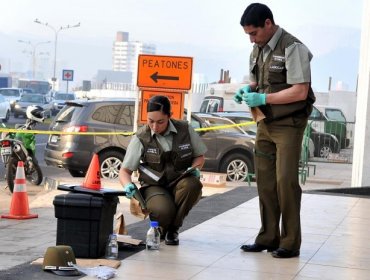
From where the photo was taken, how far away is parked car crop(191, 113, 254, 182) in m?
18.6

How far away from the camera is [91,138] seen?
1775 centimetres

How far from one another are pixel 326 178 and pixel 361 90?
286 inches

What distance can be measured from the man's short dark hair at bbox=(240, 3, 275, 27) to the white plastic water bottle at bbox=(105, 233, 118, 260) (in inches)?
78.8

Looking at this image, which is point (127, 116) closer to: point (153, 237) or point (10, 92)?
point (153, 237)

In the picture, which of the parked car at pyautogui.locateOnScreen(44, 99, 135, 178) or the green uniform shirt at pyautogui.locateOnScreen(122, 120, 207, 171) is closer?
the green uniform shirt at pyautogui.locateOnScreen(122, 120, 207, 171)

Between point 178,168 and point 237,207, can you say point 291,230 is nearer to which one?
point 178,168

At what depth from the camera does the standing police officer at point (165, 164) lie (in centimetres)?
823

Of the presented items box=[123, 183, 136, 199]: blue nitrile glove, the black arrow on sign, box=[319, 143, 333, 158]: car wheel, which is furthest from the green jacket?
box=[319, 143, 333, 158]: car wheel

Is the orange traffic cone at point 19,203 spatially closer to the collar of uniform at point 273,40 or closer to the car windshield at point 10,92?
the collar of uniform at point 273,40

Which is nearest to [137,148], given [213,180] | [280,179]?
[280,179]

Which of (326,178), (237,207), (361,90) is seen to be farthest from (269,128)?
(326,178)

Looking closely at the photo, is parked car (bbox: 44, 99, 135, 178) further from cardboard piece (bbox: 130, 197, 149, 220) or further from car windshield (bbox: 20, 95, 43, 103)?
car windshield (bbox: 20, 95, 43, 103)

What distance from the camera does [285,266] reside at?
7.65m

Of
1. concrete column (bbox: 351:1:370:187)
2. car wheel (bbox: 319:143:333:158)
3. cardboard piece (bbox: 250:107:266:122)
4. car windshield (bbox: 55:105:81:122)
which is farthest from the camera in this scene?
car wheel (bbox: 319:143:333:158)
